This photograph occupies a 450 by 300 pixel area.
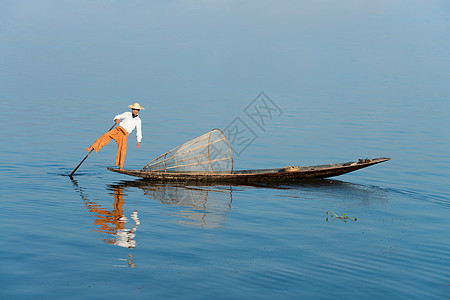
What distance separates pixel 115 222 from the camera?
11594 millimetres

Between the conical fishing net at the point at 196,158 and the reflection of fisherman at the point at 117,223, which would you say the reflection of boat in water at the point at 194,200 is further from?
the reflection of fisherman at the point at 117,223

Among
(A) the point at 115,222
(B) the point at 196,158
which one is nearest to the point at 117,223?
(A) the point at 115,222

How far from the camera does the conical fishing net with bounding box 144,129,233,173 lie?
643 inches

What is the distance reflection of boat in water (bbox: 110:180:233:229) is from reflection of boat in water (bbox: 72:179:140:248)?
968mm

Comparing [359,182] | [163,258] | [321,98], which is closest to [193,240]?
[163,258]

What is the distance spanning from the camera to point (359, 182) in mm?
17172

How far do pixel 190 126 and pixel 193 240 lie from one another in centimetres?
1945

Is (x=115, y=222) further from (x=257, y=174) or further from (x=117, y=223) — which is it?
(x=257, y=174)

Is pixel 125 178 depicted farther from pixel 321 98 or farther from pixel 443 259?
pixel 321 98

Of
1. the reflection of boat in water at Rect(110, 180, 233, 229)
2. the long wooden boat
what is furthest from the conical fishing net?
the reflection of boat in water at Rect(110, 180, 233, 229)

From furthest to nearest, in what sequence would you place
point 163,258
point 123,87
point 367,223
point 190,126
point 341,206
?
point 123,87 → point 190,126 → point 341,206 → point 367,223 → point 163,258

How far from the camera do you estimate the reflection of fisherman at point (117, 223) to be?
10188mm

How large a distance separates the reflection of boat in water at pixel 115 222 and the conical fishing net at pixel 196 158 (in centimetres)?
244

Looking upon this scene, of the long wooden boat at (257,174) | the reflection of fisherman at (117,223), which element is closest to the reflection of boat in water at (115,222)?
the reflection of fisherman at (117,223)
